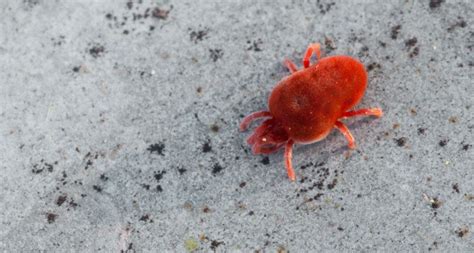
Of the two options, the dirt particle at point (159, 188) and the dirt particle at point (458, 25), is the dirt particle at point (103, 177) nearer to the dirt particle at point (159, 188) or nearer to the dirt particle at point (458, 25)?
the dirt particle at point (159, 188)

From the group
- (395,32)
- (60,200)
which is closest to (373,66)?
(395,32)

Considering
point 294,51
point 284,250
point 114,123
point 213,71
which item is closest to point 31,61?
point 114,123

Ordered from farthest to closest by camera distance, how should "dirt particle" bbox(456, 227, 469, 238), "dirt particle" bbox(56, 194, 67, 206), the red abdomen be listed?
"dirt particle" bbox(56, 194, 67, 206) → "dirt particle" bbox(456, 227, 469, 238) → the red abdomen

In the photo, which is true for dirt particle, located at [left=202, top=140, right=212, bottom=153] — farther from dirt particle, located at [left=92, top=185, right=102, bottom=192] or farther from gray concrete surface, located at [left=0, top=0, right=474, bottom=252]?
dirt particle, located at [left=92, top=185, right=102, bottom=192]

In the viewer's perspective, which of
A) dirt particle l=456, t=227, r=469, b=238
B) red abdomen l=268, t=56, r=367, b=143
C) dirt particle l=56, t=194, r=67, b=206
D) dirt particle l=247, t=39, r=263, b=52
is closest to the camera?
red abdomen l=268, t=56, r=367, b=143

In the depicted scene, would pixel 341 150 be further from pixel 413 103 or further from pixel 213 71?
pixel 213 71

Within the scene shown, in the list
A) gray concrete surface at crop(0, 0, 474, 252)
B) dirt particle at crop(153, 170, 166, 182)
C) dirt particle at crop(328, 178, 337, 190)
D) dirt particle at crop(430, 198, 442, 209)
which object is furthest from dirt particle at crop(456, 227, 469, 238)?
dirt particle at crop(153, 170, 166, 182)
